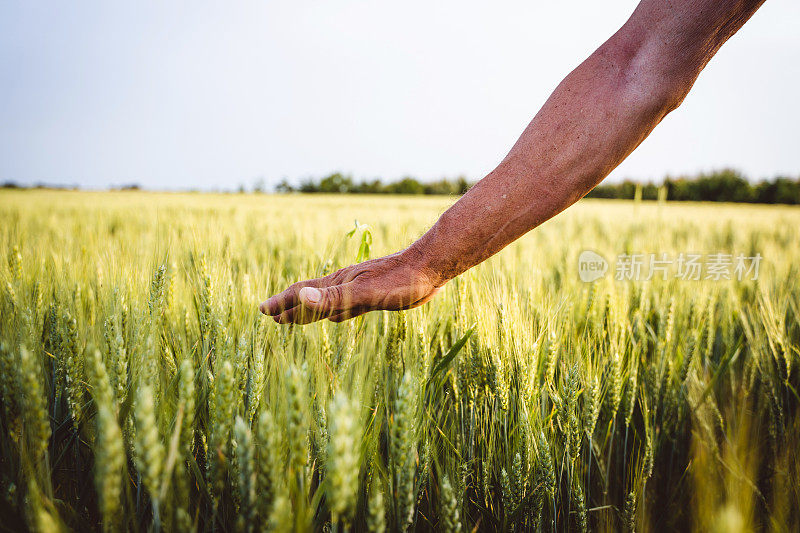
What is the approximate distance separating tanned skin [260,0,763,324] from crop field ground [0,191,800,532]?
0.74 feet

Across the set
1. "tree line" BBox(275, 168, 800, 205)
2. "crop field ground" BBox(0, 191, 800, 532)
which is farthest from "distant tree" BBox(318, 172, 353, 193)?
"crop field ground" BBox(0, 191, 800, 532)

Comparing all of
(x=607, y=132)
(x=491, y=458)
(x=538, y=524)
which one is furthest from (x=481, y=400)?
(x=607, y=132)

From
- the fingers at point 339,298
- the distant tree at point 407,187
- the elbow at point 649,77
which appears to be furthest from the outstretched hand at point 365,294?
the distant tree at point 407,187

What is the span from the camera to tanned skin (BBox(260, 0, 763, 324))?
2.57ft

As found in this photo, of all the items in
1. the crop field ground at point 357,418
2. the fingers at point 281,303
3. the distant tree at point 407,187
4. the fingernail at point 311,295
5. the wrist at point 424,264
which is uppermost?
the distant tree at point 407,187

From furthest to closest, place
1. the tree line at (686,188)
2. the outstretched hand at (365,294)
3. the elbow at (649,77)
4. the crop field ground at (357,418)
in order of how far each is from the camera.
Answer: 1. the tree line at (686,188)
2. the outstretched hand at (365,294)
3. the elbow at (649,77)
4. the crop field ground at (357,418)

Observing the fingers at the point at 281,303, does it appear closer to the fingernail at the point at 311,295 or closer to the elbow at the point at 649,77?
the fingernail at the point at 311,295

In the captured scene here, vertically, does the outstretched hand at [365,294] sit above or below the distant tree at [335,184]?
below

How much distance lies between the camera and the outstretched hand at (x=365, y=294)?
891mm

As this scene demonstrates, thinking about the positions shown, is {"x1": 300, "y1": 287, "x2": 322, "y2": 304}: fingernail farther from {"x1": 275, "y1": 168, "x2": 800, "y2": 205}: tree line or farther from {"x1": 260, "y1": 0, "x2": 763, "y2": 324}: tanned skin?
{"x1": 275, "y1": 168, "x2": 800, "y2": 205}: tree line

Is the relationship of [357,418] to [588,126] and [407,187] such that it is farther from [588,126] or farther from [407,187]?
[407,187]

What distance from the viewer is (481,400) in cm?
105

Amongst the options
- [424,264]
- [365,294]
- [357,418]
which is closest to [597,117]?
[424,264]

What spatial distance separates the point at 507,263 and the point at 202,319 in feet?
3.31
